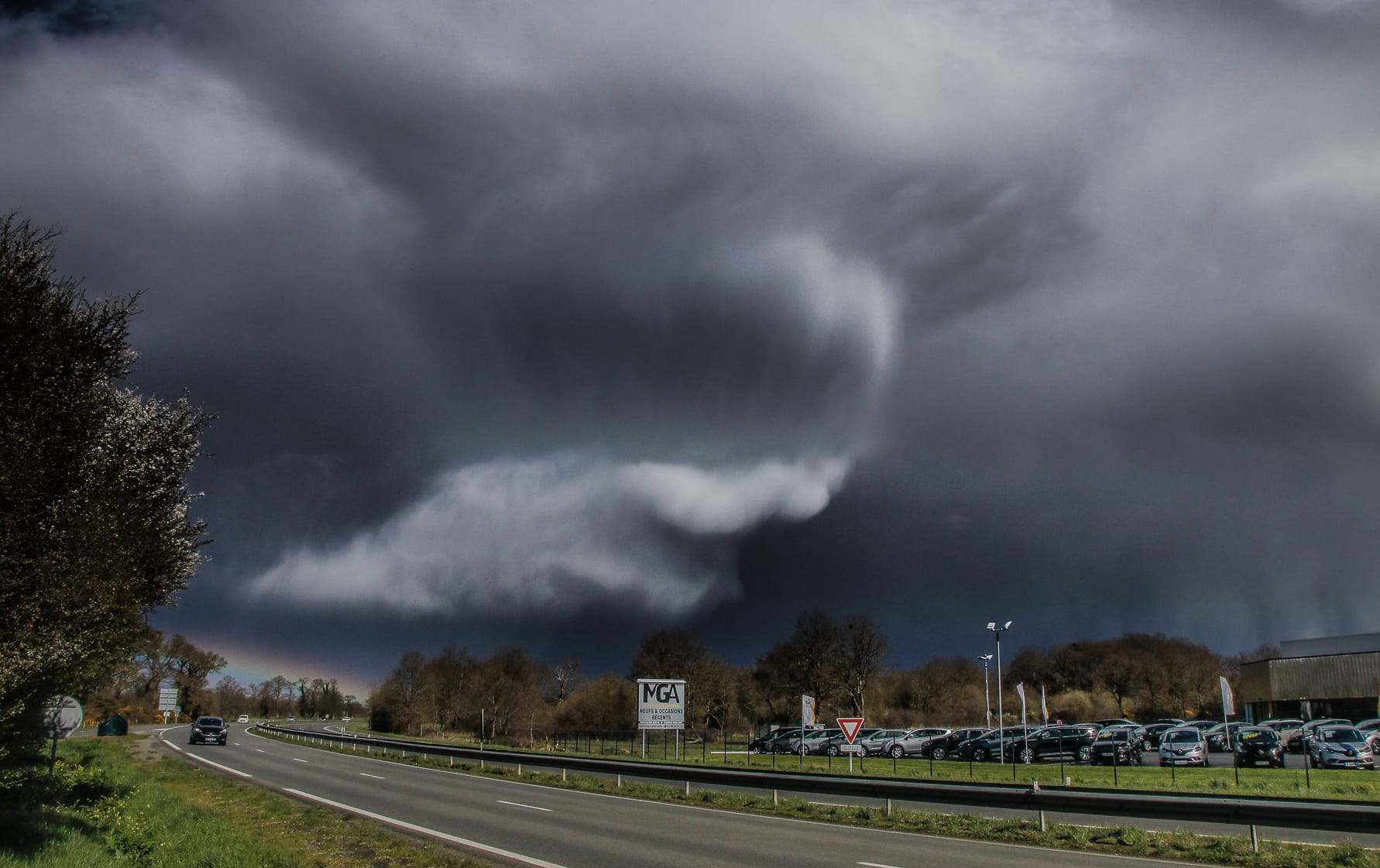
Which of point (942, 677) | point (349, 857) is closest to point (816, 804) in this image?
point (349, 857)

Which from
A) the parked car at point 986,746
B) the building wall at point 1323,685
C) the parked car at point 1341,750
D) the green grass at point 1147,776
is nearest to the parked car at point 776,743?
the green grass at point 1147,776

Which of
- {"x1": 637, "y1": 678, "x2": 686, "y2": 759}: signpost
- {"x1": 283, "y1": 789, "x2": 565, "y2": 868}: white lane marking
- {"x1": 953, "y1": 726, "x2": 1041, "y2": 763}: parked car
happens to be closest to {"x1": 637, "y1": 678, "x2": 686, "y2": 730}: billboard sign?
{"x1": 637, "y1": 678, "x2": 686, "y2": 759}: signpost

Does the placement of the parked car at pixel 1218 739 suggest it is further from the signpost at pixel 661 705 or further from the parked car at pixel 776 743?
the signpost at pixel 661 705

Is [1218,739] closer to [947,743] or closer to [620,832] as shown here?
[947,743]

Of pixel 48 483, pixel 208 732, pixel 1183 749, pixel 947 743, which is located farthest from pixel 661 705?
pixel 48 483

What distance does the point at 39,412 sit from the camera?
34.8ft

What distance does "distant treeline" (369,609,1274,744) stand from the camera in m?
95.3

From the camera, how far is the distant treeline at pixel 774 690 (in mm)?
95312

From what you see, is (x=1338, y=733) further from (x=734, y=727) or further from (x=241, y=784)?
(x=734, y=727)

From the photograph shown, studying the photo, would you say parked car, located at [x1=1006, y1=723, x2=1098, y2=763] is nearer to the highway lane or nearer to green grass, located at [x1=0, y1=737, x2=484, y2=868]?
the highway lane

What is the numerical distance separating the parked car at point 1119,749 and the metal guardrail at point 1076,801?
16813mm

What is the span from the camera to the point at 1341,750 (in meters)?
40.8

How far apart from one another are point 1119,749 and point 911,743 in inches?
574

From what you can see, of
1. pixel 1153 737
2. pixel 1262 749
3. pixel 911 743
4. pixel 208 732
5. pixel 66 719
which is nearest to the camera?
pixel 66 719
